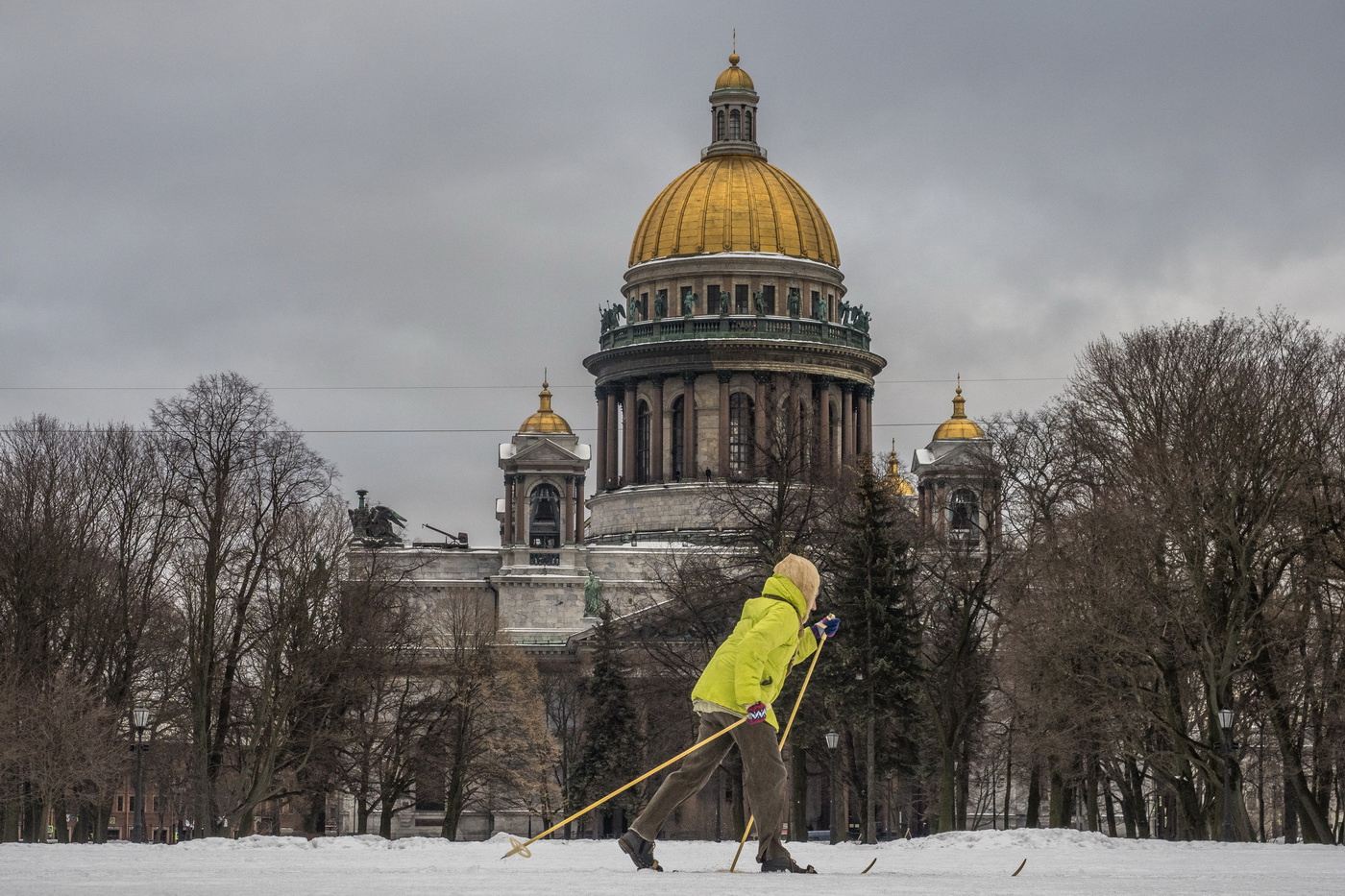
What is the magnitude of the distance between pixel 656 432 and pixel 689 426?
1.78 meters

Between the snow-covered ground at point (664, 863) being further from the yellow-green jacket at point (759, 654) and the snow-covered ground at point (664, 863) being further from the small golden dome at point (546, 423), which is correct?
the small golden dome at point (546, 423)

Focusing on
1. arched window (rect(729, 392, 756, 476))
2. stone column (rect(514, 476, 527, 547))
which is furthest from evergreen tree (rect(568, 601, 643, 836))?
arched window (rect(729, 392, 756, 476))

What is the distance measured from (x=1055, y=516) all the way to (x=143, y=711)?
18.0m

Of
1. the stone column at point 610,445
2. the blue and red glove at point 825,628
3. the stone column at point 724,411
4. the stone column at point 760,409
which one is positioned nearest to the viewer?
the blue and red glove at point 825,628

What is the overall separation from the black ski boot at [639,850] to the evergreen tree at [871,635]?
994 inches

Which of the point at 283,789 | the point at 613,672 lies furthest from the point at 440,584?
the point at 283,789

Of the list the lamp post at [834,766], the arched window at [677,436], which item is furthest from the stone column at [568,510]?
the lamp post at [834,766]

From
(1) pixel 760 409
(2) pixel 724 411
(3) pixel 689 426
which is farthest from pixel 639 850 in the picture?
(3) pixel 689 426

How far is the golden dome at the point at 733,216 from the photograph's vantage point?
103 m

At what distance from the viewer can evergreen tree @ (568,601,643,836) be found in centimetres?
6844

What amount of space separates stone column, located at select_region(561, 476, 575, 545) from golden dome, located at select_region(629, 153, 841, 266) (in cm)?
1184

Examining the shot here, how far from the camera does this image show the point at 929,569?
49281mm

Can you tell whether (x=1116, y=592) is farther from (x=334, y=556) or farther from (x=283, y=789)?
(x=283, y=789)

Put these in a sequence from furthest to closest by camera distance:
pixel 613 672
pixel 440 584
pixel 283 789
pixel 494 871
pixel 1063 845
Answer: pixel 440 584 < pixel 613 672 < pixel 283 789 < pixel 1063 845 < pixel 494 871
